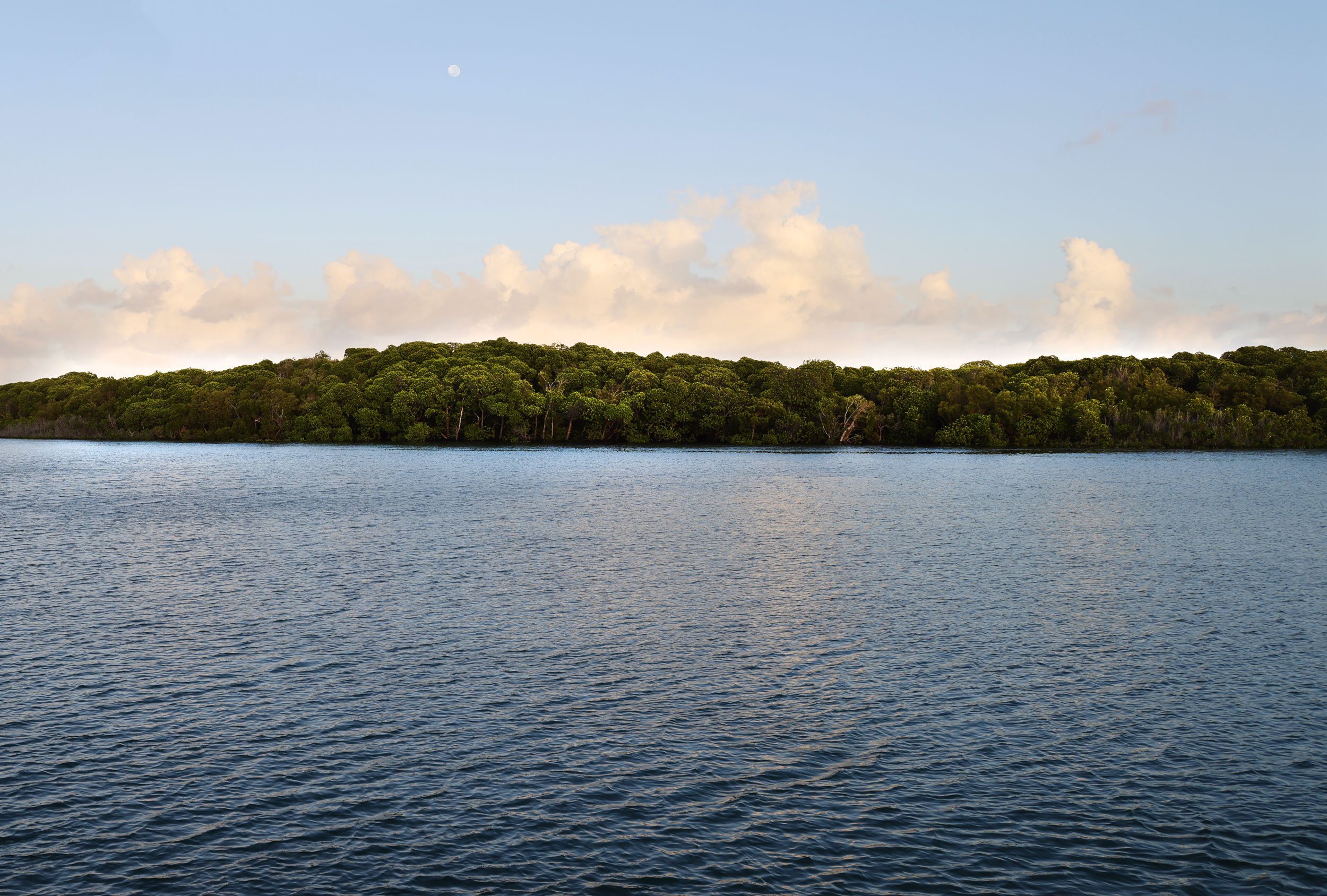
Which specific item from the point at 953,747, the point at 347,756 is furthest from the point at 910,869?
the point at 347,756

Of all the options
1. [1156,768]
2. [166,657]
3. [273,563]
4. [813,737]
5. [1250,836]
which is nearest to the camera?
[1250,836]

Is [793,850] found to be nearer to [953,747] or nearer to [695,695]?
[953,747]

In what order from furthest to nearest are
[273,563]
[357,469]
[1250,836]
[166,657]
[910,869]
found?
[357,469] → [273,563] → [166,657] → [1250,836] → [910,869]

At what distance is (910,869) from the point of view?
17172 millimetres

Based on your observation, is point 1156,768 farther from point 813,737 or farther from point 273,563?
point 273,563

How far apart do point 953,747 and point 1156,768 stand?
443 centimetres

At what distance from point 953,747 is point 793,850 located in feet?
23.1

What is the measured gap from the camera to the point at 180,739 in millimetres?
23188

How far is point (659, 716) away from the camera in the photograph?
83.5 feet

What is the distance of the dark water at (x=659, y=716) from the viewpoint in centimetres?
1755

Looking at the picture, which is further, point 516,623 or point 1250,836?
point 516,623

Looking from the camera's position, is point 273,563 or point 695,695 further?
point 273,563

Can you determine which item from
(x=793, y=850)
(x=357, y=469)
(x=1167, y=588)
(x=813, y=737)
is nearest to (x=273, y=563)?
(x=813, y=737)

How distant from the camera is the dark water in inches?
691
